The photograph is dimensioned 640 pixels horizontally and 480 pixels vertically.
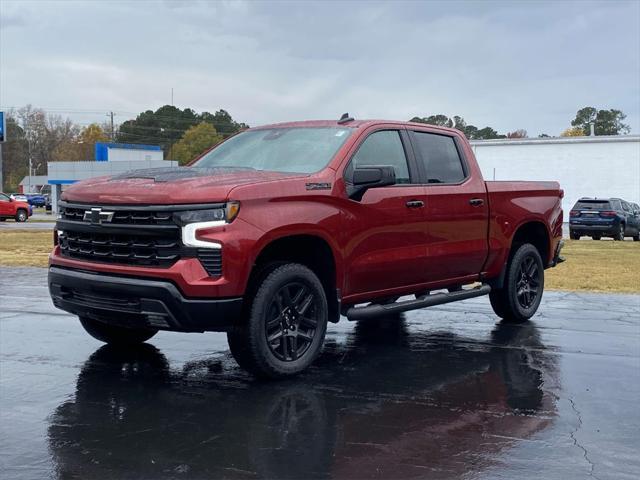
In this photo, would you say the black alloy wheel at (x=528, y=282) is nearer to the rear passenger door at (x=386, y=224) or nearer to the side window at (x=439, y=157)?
the side window at (x=439, y=157)

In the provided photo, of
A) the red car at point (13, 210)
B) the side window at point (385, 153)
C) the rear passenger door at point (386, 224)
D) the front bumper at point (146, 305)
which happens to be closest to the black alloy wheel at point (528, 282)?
A: the rear passenger door at point (386, 224)

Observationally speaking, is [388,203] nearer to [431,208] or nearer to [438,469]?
[431,208]

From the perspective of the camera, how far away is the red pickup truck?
5.45m

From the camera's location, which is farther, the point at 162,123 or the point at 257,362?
the point at 162,123

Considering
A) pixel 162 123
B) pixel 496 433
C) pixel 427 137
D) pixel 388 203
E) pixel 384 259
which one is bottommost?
pixel 496 433

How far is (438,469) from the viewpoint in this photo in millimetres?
4121

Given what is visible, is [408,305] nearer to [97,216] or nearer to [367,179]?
[367,179]

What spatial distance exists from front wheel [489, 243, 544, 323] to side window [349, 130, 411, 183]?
2170 mm

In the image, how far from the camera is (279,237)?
18.9 ft

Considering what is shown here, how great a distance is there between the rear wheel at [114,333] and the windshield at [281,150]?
165 cm

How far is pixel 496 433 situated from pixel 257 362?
182 centimetres

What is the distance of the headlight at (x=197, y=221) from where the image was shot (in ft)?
17.7

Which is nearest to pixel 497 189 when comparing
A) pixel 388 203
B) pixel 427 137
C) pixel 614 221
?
pixel 427 137

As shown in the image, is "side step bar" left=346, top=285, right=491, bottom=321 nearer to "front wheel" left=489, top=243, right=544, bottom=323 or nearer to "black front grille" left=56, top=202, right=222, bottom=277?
"front wheel" left=489, top=243, right=544, bottom=323
